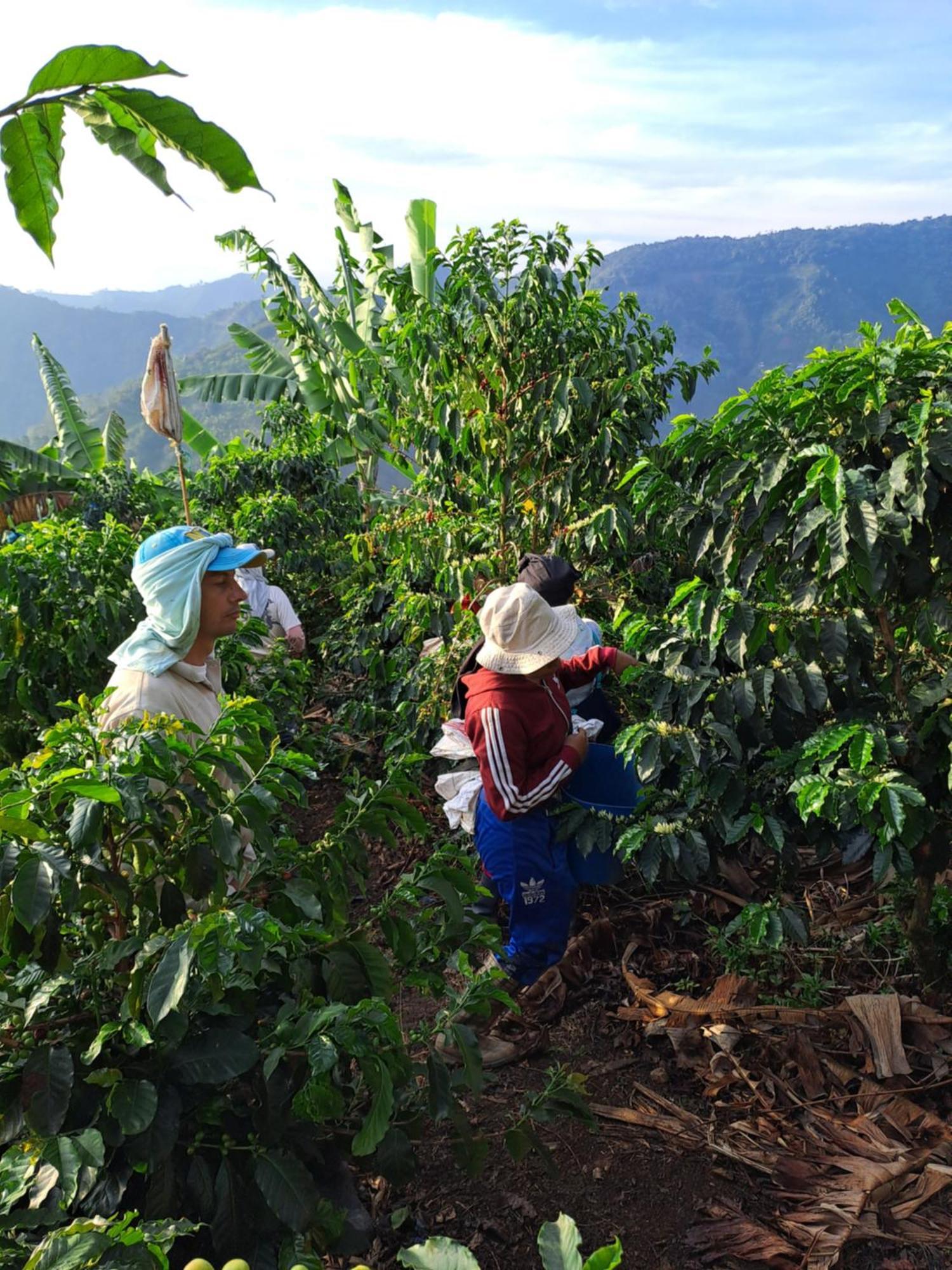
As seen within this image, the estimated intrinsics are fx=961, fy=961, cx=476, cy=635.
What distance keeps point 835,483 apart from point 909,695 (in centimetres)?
76

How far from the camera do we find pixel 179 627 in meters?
2.88

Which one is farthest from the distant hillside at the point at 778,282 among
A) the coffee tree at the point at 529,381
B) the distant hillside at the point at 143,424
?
the coffee tree at the point at 529,381

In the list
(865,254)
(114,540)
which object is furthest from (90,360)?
(114,540)

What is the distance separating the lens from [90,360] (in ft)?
400

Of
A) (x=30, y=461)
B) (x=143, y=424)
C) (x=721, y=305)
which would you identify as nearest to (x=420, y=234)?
(x=30, y=461)

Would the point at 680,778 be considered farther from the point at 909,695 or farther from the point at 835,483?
the point at 835,483

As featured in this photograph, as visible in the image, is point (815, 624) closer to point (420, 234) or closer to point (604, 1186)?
point (604, 1186)

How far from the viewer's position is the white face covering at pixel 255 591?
5977 millimetres

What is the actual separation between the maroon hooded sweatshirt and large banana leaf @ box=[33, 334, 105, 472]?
1231 centimetres

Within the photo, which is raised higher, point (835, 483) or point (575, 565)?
point (835, 483)

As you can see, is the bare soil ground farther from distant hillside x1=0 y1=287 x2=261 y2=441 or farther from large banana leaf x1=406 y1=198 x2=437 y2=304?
distant hillside x1=0 y1=287 x2=261 y2=441

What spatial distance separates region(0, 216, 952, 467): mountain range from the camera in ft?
335

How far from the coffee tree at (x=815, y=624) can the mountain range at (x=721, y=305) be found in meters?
89.6

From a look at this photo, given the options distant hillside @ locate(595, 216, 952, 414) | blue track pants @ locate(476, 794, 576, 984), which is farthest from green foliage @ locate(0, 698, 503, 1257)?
distant hillside @ locate(595, 216, 952, 414)
